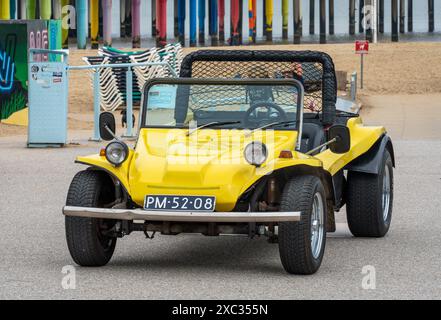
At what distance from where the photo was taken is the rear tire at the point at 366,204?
12.3m

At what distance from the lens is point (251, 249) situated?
11875 millimetres

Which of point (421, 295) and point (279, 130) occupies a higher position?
point (279, 130)

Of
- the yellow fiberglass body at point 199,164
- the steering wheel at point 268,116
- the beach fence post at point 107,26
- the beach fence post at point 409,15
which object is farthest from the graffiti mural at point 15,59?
the beach fence post at point 409,15

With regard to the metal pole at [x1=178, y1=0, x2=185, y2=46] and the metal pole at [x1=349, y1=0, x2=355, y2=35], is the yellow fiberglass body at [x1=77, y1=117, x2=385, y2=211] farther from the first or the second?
→ the metal pole at [x1=349, y1=0, x2=355, y2=35]

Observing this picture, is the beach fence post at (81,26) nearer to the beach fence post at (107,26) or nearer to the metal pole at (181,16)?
the beach fence post at (107,26)

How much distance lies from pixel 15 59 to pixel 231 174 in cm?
2222

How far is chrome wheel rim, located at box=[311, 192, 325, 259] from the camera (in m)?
10.6

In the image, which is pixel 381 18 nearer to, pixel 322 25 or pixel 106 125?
pixel 322 25

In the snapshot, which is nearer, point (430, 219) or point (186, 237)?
point (186, 237)

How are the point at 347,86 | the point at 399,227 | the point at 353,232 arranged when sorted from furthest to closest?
1. the point at 347,86
2. the point at 399,227
3. the point at 353,232
